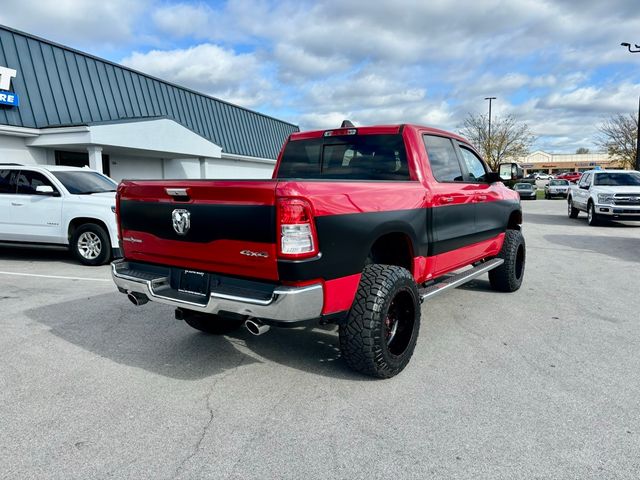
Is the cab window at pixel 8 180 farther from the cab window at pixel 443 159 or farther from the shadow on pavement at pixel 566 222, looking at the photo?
the shadow on pavement at pixel 566 222

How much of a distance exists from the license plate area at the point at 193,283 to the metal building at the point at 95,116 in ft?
41.4

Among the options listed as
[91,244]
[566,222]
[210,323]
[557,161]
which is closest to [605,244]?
[566,222]

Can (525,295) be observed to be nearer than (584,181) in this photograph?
Yes

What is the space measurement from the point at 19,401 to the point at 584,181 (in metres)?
18.4

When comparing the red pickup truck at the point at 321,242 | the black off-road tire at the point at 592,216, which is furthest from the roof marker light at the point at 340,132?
the black off-road tire at the point at 592,216

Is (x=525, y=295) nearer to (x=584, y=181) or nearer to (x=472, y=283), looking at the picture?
(x=472, y=283)

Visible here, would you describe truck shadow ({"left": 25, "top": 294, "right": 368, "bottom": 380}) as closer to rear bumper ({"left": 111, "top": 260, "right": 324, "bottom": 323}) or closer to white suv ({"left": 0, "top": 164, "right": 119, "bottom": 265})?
rear bumper ({"left": 111, "top": 260, "right": 324, "bottom": 323})

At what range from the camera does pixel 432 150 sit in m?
4.89

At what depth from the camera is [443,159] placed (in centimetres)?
504

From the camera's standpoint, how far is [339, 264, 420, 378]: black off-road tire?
3516 millimetres

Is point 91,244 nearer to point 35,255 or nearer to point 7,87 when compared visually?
point 35,255

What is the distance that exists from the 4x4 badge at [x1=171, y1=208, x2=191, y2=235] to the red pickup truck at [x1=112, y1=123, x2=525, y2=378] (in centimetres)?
1

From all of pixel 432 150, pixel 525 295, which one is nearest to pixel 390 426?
→ pixel 432 150

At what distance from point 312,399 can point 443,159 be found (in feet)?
9.37
